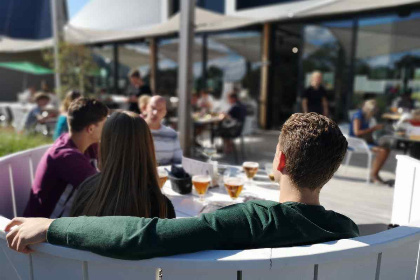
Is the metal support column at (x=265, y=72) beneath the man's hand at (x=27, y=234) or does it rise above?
above

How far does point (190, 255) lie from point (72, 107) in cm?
163

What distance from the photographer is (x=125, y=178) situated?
141 cm

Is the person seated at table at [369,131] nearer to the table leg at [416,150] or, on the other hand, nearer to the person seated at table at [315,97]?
the table leg at [416,150]

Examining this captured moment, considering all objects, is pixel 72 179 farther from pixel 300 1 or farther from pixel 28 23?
pixel 28 23

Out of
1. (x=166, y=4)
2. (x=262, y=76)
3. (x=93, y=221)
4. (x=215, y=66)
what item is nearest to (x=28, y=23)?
(x=166, y=4)

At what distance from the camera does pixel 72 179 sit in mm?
1950

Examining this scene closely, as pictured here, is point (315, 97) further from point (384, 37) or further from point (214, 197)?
point (214, 197)

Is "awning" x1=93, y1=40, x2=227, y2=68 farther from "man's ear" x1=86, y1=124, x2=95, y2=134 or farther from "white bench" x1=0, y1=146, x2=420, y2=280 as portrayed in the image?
"white bench" x1=0, y1=146, x2=420, y2=280

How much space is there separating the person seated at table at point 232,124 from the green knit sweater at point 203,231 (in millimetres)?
5113

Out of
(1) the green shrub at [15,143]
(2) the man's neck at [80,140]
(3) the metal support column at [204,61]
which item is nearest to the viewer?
(2) the man's neck at [80,140]

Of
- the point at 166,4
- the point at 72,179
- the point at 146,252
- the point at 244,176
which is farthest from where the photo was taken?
the point at 166,4

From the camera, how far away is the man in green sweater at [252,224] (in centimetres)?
85

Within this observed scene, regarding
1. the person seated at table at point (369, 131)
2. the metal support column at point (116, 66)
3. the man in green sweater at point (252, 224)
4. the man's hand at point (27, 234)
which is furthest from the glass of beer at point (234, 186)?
the metal support column at point (116, 66)

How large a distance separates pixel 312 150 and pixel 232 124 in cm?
513
